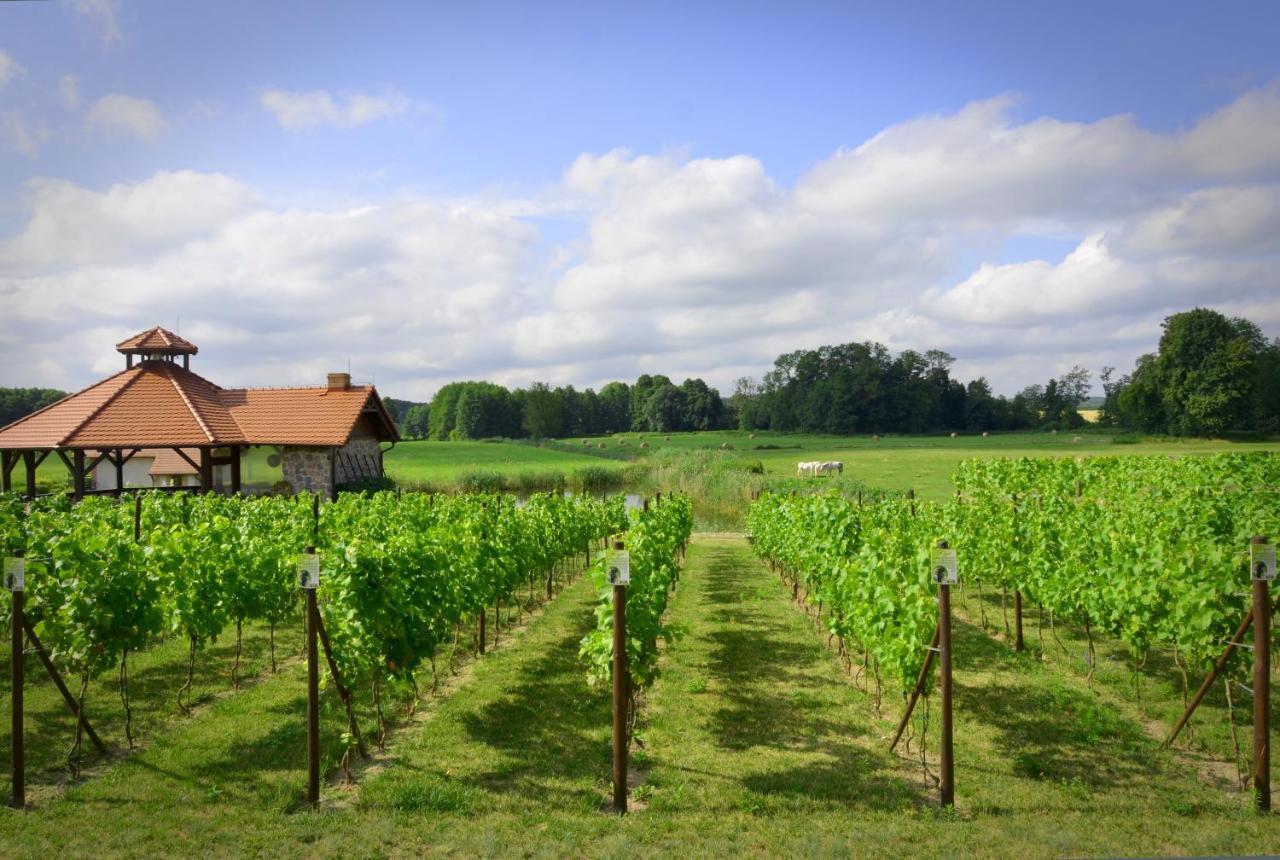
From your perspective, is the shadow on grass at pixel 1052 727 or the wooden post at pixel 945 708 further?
the shadow on grass at pixel 1052 727

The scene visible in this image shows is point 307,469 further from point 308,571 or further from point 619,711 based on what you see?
point 619,711

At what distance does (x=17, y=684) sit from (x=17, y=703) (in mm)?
144

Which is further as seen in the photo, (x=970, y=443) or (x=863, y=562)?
(x=970, y=443)

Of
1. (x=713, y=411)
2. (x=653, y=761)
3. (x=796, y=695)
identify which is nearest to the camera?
(x=653, y=761)

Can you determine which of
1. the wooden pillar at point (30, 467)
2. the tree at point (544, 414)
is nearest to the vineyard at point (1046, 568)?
the wooden pillar at point (30, 467)

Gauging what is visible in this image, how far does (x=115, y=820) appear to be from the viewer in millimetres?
5273

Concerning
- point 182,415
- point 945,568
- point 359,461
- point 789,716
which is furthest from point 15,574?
point 359,461

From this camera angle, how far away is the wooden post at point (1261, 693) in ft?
17.5

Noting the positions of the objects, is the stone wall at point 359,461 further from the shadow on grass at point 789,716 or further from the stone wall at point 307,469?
the shadow on grass at point 789,716

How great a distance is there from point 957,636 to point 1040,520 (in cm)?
196

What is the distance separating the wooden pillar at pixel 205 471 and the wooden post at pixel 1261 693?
81.8 ft

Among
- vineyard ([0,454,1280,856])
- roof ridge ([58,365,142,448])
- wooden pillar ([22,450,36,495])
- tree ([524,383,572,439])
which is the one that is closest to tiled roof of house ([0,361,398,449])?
roof ridge ([58,365,142,448])

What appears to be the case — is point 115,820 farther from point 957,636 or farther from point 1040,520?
point 1040,520

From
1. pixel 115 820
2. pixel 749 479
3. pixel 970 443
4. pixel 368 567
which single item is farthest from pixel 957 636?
pixel 970 443
